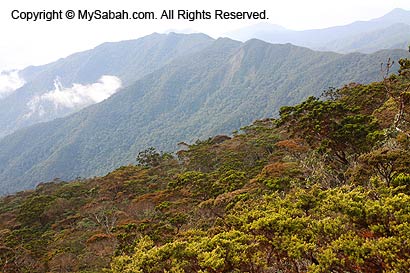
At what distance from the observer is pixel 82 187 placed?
54906 mm

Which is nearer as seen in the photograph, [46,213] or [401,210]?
[401,210]

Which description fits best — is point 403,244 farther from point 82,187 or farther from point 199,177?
point 82,187

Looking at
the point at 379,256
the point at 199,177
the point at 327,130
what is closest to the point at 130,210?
the point at 199,177

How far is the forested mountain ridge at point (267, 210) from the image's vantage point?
891 cm

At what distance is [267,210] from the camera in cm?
1152

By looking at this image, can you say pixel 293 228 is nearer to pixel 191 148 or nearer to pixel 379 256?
pixel 379 256

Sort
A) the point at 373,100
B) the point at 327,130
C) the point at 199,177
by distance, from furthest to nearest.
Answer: the point at 373,100 → the point at 199,177 → the point at 327,130

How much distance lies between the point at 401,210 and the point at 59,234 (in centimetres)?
3265

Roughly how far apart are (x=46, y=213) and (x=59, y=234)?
8.71 meters

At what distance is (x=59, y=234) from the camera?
1357 inches

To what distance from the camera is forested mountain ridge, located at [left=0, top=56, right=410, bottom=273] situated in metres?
8.91

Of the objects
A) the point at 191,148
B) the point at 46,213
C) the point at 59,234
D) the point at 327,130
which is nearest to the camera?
the point at 327,130

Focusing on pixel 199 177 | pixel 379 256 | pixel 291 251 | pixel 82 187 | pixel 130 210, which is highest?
pixel 379 256

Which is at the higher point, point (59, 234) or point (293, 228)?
point (293, 228)
